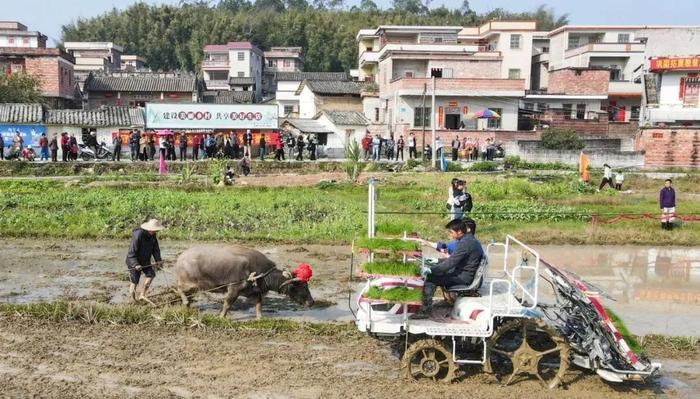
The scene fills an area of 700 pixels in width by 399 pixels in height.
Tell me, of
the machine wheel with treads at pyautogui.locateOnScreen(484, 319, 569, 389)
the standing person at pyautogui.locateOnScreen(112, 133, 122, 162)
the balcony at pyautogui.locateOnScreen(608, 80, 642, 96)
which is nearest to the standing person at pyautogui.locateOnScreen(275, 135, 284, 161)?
the standing person at pyautogui.locateOnScreen(112, 133, 122, 162)

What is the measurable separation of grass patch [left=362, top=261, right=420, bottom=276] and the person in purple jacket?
47.4 feet

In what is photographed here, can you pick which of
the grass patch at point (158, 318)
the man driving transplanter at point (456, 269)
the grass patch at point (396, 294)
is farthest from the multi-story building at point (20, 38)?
the grass patch at point (396, 294)

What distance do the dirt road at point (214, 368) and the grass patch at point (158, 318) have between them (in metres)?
0.20

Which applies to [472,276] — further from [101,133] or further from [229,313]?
[101,133]

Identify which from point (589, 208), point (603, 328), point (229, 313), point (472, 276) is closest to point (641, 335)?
point (603, 328)

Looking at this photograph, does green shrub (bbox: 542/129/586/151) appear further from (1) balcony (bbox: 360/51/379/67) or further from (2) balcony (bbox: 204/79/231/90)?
(2) balcony (bbox: 204/79/231/90)

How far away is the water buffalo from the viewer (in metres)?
11.8

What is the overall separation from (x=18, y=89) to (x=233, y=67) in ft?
112

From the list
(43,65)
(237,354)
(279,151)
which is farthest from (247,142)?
(237,354)

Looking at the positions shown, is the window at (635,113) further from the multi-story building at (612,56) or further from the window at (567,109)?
the window at (567,109)

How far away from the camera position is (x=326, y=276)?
1540 centimetres

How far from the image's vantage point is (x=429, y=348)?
9.21 m

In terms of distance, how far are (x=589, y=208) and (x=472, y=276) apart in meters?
17.1

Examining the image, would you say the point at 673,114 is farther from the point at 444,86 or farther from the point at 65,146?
the point at 65,146
